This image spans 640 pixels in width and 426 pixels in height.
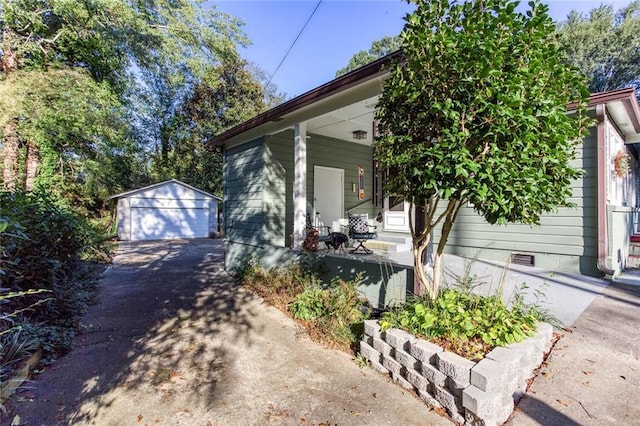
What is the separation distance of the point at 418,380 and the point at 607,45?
2134 cm

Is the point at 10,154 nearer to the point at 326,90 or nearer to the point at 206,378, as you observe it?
the point at 326,90

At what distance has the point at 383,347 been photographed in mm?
2725

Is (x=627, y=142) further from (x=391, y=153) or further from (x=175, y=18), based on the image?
(x=175, y=18)

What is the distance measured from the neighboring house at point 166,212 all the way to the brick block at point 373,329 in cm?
1491

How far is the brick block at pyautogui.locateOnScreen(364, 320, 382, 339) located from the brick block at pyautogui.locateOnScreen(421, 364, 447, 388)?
21.4 inches

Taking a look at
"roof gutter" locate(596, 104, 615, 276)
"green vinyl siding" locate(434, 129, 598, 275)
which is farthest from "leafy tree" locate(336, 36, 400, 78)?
"roof gutter" locate(596, 104, 615, 276)

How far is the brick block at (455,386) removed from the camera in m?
2.04

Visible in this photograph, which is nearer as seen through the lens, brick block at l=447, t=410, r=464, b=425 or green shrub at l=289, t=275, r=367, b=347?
brick block at l=447, t=410, r=464, b=425

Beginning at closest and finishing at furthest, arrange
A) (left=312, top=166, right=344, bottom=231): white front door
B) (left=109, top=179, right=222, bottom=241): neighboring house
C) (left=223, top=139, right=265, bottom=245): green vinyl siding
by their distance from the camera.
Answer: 1. (left=223, top=139, right=265, bottom=245): green vinyl siding
2. (left=312, top=166, right=344, bottom=231): white front door
3. (left=109, top=179, right=222, bottom=241): neighboring house

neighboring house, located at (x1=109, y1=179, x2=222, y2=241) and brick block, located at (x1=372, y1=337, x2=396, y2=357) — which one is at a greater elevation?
neighboring house, located at (x1=109, y1=179, x2=222, y2=241)

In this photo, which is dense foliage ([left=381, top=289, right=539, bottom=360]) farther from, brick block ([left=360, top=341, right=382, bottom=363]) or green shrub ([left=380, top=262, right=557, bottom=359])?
brick block ([left=360, top=341, right=382, bottom=363])

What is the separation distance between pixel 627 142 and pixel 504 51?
24.3ft

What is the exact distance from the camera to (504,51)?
7.02 feet

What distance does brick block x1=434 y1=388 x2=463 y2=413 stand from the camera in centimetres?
206
